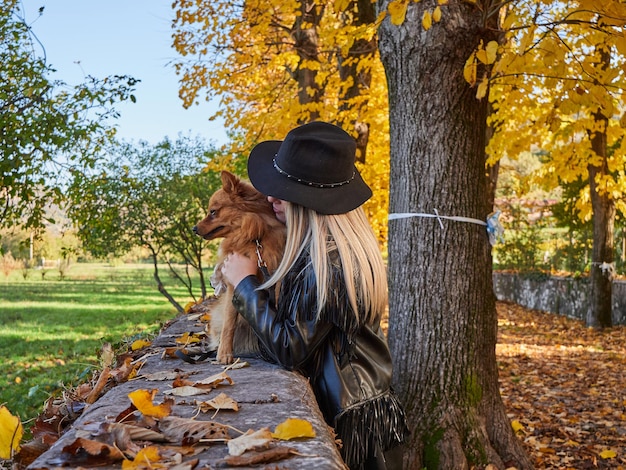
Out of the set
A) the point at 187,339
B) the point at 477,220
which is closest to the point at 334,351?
the point at 187,339

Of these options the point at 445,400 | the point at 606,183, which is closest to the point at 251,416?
the point at 445,400

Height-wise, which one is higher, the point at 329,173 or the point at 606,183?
the point at 606,183

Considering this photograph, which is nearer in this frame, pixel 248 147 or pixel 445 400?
pixel 445 400

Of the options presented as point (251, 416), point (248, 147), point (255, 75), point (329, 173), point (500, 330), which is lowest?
point (500, 330)

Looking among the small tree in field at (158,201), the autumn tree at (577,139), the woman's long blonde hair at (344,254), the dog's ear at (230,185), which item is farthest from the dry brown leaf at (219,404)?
the small tree in field at (158,201)

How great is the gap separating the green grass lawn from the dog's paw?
77 cm

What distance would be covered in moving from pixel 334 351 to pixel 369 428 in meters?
0.37

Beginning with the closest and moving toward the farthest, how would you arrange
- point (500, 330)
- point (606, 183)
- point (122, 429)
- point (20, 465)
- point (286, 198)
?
point (122, 429), point (20, 465), point (286, 198), point (606, 183), point (500, 330)

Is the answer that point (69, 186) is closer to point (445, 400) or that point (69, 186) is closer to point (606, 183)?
point (445, 400)

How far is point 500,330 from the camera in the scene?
1603cm

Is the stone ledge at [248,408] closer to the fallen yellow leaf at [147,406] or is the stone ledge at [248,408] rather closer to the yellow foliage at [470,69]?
the fallen yellow leaf at [147,406]

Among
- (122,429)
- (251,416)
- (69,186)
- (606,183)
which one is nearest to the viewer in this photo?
(122,429)

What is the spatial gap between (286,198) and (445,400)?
2712 millimetres

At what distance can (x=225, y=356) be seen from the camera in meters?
3.31
